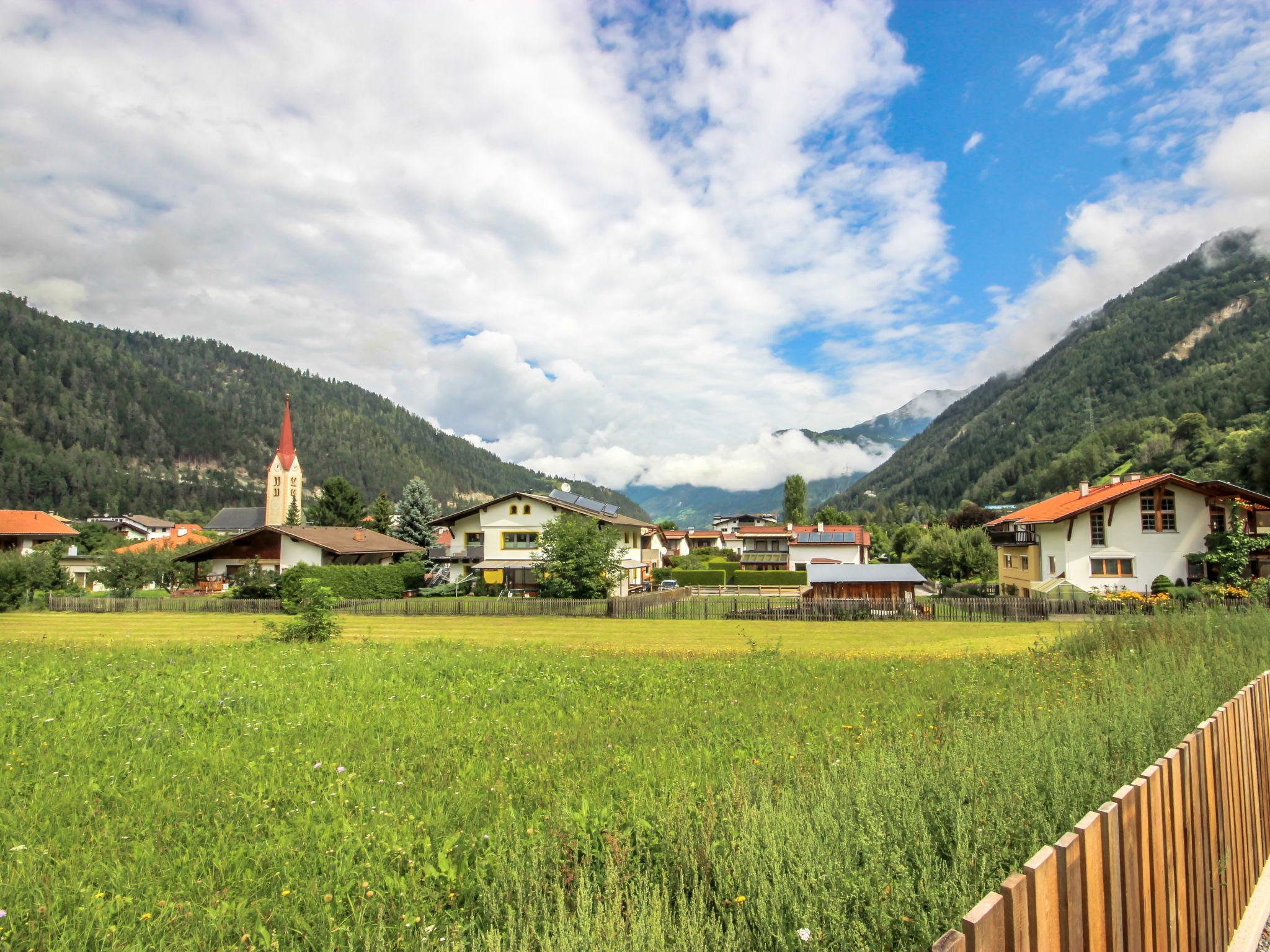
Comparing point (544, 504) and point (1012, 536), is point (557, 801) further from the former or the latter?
point (1012, 536)

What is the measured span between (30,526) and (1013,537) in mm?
84096

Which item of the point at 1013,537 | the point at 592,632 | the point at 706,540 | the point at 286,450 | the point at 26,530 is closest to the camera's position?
the point at 592,632

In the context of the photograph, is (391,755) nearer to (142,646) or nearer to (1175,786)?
(1175,786)

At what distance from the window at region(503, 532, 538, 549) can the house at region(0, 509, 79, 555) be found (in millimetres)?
44113

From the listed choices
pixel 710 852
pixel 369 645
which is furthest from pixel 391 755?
pixel 369 645

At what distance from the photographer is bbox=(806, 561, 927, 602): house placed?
38.1m

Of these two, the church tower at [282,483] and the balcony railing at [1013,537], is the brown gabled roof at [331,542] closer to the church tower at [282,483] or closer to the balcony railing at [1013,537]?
the balcony railing at [1013,537]

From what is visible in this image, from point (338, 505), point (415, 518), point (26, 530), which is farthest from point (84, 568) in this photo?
point (415, 518)

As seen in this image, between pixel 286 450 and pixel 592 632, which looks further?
pixel 286 450

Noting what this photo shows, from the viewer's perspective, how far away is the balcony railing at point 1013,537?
156ft

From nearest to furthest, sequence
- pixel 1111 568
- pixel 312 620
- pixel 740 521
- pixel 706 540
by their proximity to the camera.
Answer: pixel 312 620 < pixel 1111 568 < pixel 706 540 < pixel 740 521

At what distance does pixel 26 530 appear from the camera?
60.7 meters

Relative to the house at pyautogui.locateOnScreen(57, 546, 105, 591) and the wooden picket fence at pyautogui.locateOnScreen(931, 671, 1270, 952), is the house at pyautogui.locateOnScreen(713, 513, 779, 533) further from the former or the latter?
the wooden picket fence at pyautogui.locateOnScreen(931, 671, 1270, 952)

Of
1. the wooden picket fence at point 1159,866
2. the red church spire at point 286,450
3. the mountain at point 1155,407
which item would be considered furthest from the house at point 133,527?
the mountain at point 1155,407
